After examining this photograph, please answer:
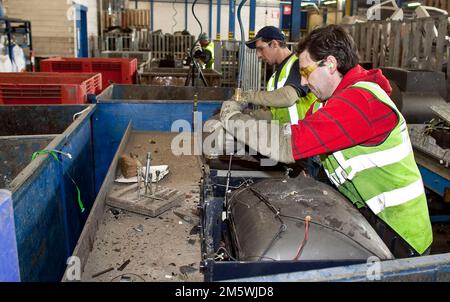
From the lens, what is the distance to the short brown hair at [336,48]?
5.61ft

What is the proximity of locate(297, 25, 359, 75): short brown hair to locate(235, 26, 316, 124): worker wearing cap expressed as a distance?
832 millimetres

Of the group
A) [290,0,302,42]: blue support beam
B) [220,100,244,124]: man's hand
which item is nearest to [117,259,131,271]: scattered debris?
[220,100,244,124]: man's hand

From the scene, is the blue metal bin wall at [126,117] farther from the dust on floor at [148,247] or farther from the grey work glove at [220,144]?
the dust on floor at [148,247]

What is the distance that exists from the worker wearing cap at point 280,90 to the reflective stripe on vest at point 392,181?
1019 mm

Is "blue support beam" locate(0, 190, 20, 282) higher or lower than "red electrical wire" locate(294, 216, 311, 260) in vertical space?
higher

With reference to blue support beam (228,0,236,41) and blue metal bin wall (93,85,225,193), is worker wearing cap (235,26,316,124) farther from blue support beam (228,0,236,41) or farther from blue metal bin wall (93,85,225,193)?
blue support beam (228,0,236,41)

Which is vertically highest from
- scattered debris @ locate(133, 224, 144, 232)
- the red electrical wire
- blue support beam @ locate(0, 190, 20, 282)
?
blue support beam @ locate(0, 190, 20, 282)

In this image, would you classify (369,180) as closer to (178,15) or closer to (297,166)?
(297,166)

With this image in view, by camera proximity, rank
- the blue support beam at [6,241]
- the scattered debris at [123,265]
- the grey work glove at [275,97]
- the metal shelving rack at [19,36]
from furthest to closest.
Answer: the metal shelving rack at [19,36]
the grey work glove at [275,97]
the scattered debris at [123,265]
the blue support beam at [6,241]

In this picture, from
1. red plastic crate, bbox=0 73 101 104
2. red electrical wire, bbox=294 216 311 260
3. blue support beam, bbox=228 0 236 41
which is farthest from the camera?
blue support beam, bbox=228 0 236 41

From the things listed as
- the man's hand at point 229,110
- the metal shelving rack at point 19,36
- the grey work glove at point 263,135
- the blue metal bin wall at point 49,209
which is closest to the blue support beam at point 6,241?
the blue metal bin wall at point 49,209

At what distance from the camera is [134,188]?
7.63 ft

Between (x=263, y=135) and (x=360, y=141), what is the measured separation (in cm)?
40

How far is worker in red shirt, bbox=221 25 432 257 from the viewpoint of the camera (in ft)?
5.03
